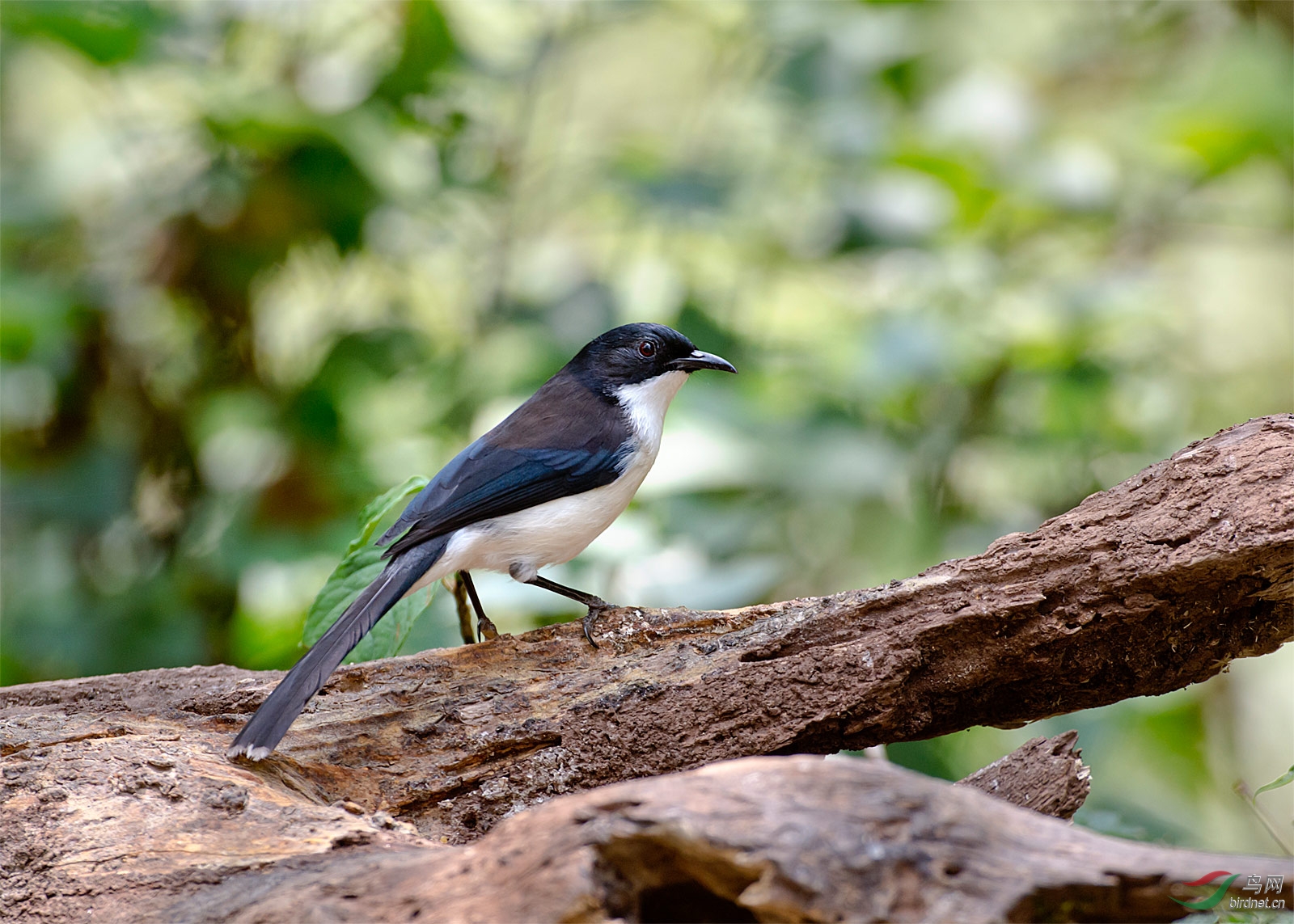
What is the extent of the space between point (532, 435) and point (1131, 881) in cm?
259

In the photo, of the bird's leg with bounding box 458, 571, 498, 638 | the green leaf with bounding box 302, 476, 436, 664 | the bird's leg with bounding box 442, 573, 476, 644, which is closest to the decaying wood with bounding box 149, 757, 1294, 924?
the green leaf with bounding box 302, 476, 436, 664

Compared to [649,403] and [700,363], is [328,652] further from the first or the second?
[700,363]

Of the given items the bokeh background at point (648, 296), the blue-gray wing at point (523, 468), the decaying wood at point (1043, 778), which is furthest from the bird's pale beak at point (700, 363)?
the decaying wood at point (1043, 778)

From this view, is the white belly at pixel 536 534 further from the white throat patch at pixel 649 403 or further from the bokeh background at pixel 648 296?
the bokeh background at pixel 648 296

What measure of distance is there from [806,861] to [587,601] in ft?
6.67

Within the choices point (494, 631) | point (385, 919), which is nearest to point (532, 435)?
point (494, 631)

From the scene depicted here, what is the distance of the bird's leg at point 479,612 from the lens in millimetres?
4051

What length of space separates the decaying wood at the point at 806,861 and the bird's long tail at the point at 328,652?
1004 millimetres

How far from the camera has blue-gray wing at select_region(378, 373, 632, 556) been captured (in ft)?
12.0

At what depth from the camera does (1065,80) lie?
25.6 feet

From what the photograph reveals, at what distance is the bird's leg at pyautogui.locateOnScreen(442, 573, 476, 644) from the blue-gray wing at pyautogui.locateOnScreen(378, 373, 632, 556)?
1.39 ft

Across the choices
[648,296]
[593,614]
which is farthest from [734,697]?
[648,296]

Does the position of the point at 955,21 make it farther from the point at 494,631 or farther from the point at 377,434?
the point at 494,631

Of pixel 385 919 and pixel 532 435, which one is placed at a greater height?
pixel 532 435
